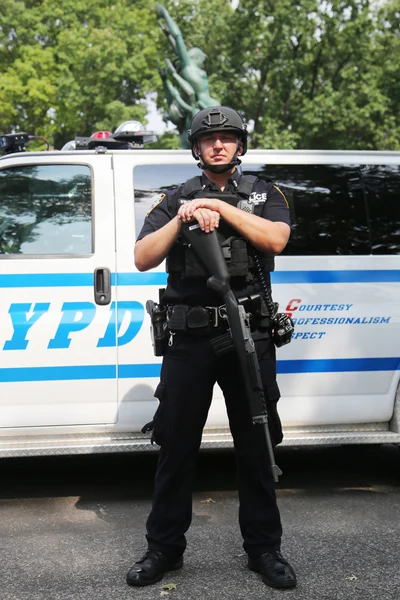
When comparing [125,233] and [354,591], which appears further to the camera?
[125,233]

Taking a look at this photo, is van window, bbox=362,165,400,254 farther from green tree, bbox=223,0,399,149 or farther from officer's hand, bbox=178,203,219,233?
green tree, bbox=223,0,399,149

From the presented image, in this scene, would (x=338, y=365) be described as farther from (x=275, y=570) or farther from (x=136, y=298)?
(x=275, y=570)

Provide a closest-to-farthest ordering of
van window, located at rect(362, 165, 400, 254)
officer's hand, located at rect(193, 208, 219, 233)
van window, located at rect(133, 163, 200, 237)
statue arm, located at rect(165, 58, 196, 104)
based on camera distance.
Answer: officer's hand, located at rect(193, 208, 219, 233), van window, located at rect(133, 163, 200, 237), van window, located at rect(362, 165, 400, 254), statue arm, located at rect(165, 58, 196, 104)

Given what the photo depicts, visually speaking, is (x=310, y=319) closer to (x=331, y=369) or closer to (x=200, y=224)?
(x=331, y=369)

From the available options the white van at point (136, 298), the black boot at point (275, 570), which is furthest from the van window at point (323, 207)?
the black boot at point (275, 570)

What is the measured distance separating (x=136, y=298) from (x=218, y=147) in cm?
143

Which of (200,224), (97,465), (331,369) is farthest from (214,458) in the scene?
(200,224)

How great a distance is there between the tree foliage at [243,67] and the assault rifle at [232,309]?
2070cm

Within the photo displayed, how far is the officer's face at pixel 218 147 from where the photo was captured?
3371 mm

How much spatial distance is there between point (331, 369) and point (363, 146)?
21.6 meters

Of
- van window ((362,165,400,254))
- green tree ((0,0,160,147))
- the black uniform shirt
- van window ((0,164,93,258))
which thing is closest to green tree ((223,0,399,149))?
green tree ((0,0,160,147))

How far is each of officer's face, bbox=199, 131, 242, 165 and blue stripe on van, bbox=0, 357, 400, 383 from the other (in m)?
1.59

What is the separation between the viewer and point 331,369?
474 centimetres

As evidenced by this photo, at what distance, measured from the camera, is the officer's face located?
11.1ft
